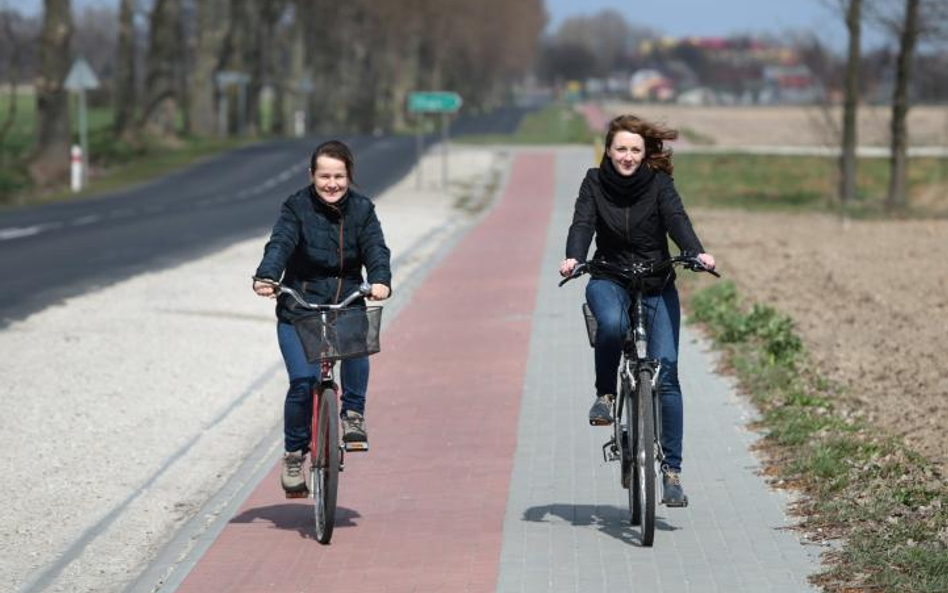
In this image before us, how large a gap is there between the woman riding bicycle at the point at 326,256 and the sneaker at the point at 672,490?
4.12 feet

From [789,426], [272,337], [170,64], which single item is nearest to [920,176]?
[170,64]

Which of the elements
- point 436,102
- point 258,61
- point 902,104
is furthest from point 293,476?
point 258,61

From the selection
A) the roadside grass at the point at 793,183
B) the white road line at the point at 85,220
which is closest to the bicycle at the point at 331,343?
the white road line at the point at 85,220

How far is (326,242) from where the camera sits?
804 cm

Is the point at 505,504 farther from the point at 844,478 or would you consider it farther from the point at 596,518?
the point at 844,478

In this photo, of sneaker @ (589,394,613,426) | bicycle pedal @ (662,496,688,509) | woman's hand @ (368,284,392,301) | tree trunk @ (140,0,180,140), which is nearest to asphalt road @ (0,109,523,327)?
tree trunk @ (140,0,180,140)

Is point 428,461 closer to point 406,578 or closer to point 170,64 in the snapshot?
point 406,578

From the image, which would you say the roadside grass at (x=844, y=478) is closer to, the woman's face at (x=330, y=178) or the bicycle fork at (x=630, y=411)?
the bicycle fork at (x=630, y=411)

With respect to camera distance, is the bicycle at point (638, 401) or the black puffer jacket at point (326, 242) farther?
the black puffer jacket at point (326, 242)

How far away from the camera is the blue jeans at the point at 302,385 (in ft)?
26.5

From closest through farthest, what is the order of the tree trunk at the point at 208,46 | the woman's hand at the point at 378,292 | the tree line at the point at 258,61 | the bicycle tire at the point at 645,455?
1. the bicycle tire at the point at 645,455
2. the woman's hand at the point at 378,292
3. the tree line at the point at 258,61
4. the tree trunk at the point at 208,46

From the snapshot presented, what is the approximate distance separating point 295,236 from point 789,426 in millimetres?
3528

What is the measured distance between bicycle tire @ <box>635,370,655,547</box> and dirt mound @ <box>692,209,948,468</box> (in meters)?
2.02

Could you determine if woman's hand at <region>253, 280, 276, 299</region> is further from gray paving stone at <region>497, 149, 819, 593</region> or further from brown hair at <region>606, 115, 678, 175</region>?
brown hair at <region>606, 115, 678, 175</region>
